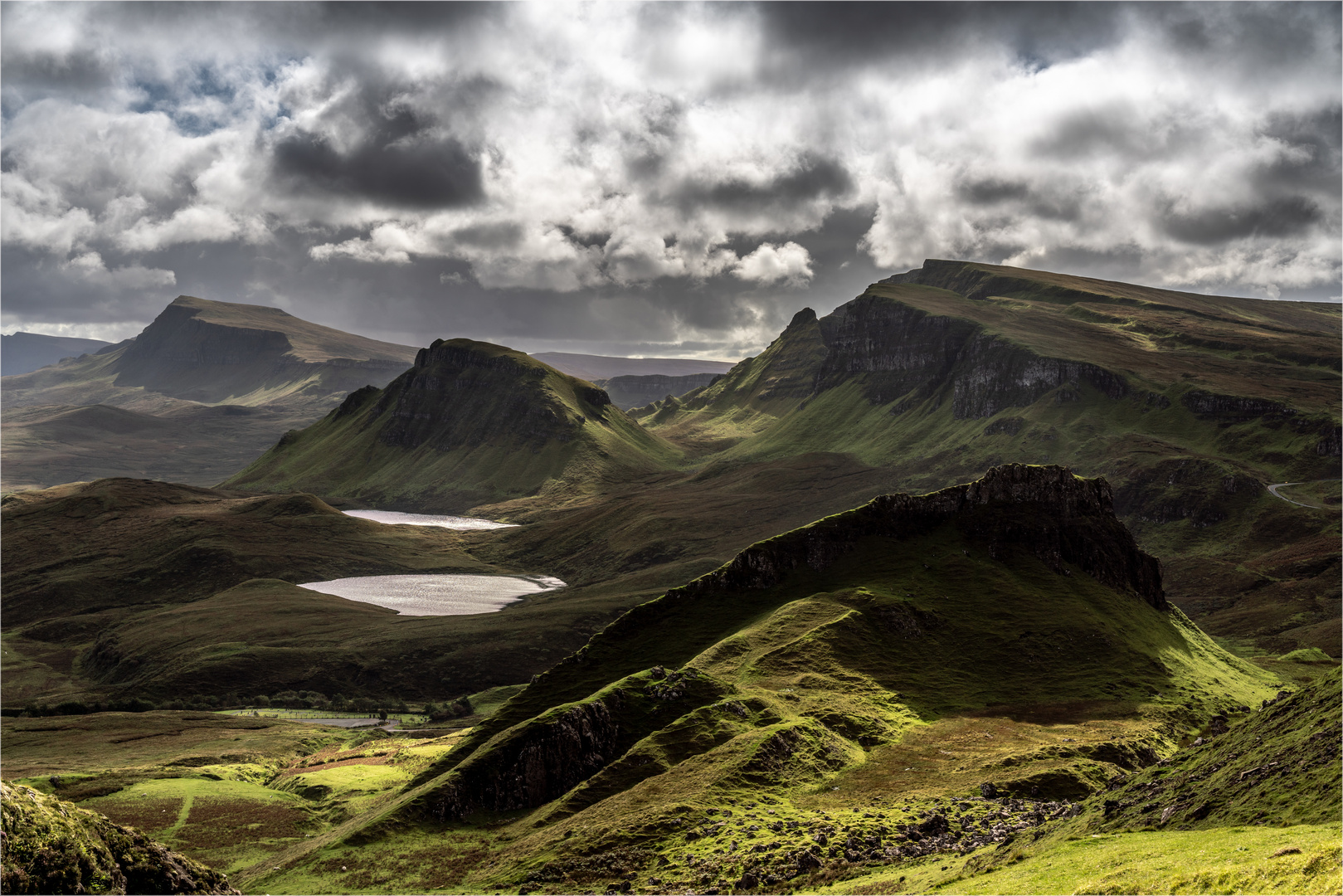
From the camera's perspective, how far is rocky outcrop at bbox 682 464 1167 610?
13112cm

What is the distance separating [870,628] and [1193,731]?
124 feet

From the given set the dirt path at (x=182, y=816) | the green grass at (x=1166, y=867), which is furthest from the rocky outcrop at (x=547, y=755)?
the dirt path at (x=182, y=816)

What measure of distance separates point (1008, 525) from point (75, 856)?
125m

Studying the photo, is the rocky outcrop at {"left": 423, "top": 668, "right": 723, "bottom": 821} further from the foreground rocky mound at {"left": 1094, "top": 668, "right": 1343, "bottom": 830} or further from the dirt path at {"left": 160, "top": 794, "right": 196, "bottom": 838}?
the foreground rocky mound at {"left": 1094, "top": 668, "right": 1343, "bottom": 830}

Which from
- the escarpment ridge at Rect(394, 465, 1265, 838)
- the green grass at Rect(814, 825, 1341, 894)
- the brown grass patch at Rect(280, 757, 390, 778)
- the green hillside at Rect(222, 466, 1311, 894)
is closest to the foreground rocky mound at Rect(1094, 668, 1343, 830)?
the green grass at Rect(814, 825, 1341, 894)

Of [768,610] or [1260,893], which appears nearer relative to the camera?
[1260,893]

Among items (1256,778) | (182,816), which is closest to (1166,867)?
(1256,778)

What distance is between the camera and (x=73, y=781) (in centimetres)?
13062

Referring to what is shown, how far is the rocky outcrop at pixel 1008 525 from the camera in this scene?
131125mm

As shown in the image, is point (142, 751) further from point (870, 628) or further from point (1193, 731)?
point (1193, 731)

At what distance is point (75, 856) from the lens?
34.3m

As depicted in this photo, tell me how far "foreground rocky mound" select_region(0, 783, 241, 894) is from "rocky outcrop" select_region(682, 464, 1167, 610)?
96.7 m

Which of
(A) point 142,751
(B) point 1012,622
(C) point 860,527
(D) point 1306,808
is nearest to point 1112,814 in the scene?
(D) point 1306,808

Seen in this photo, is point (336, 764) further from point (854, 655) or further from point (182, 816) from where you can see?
point (854, 655)
